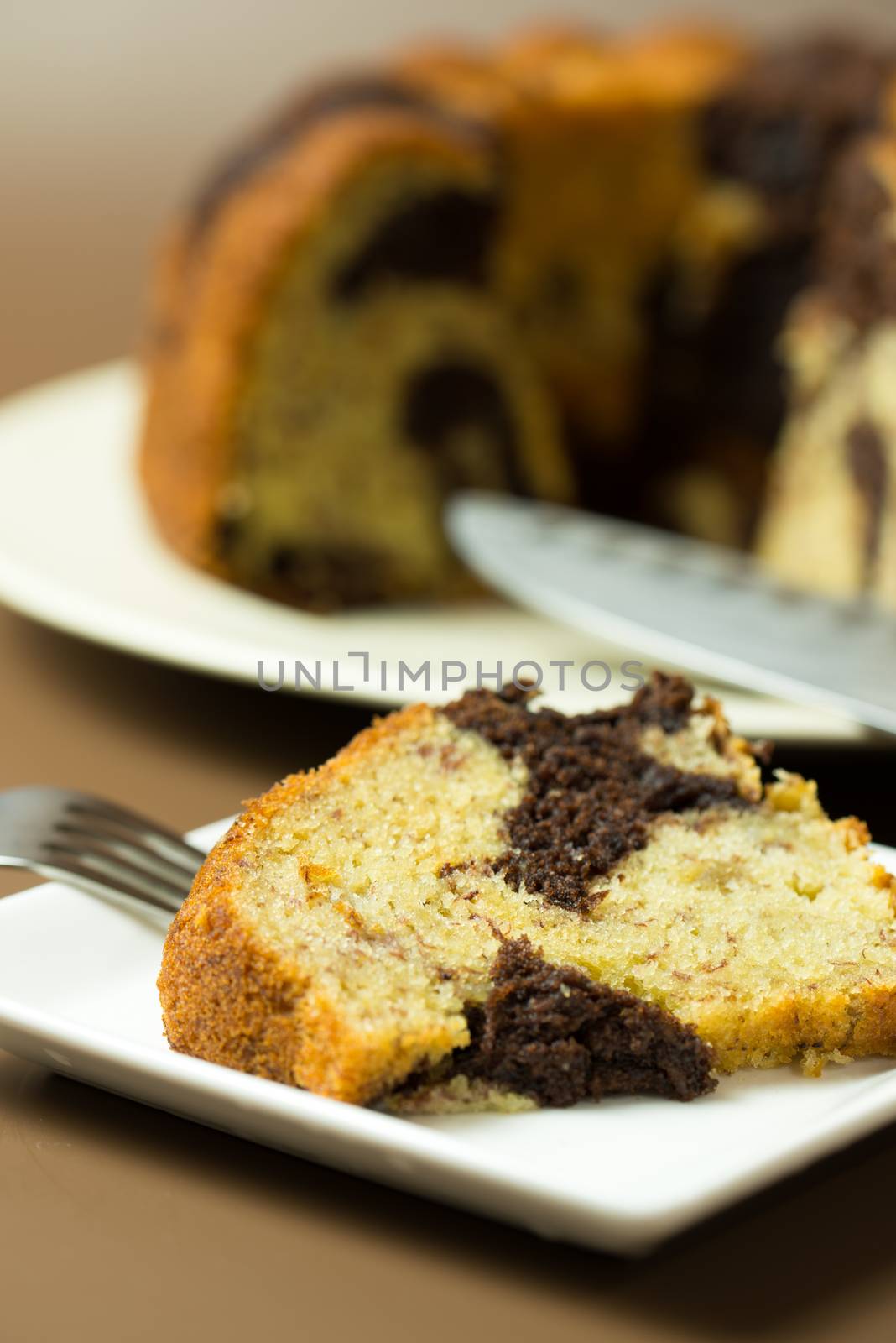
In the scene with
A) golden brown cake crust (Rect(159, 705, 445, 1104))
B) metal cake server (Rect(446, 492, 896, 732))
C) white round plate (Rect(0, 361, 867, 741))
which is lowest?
white round plate (Rect(0, 361, 867, 741))

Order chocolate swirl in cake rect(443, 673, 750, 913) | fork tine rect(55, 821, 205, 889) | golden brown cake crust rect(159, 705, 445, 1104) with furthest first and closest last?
1. fork tine rect(55, 821, 205, 889)
2. chocolate swirl in cake rect(443, 673, 750, 913)
3. golden brown cake crust rect(159, 705, 445, 1104)

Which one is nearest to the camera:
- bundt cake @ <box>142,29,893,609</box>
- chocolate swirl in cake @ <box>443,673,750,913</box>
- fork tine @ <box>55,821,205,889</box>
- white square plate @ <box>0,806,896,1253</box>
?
white square plate @ <box>0,806,896,1253</box>

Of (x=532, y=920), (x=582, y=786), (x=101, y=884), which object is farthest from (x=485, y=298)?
(x=532, y=920)

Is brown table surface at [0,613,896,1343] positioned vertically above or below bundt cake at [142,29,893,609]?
below

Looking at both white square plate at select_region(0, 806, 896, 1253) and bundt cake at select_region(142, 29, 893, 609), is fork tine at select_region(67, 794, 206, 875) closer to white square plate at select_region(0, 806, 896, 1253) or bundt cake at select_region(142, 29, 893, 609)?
white square plate at select_region(0, 806, 896, 1253)

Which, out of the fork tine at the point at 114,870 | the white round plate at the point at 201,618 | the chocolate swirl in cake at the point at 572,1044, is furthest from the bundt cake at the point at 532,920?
the white round plate at the point at 201,618

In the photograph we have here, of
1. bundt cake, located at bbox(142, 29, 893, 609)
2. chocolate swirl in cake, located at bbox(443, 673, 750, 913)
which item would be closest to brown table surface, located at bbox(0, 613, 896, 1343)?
chocolate swirl in cake, located at bbox(443, 673, 750, 913)

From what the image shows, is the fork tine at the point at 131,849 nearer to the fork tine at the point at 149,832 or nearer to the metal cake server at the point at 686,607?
the fork tine at the point at 149,832
